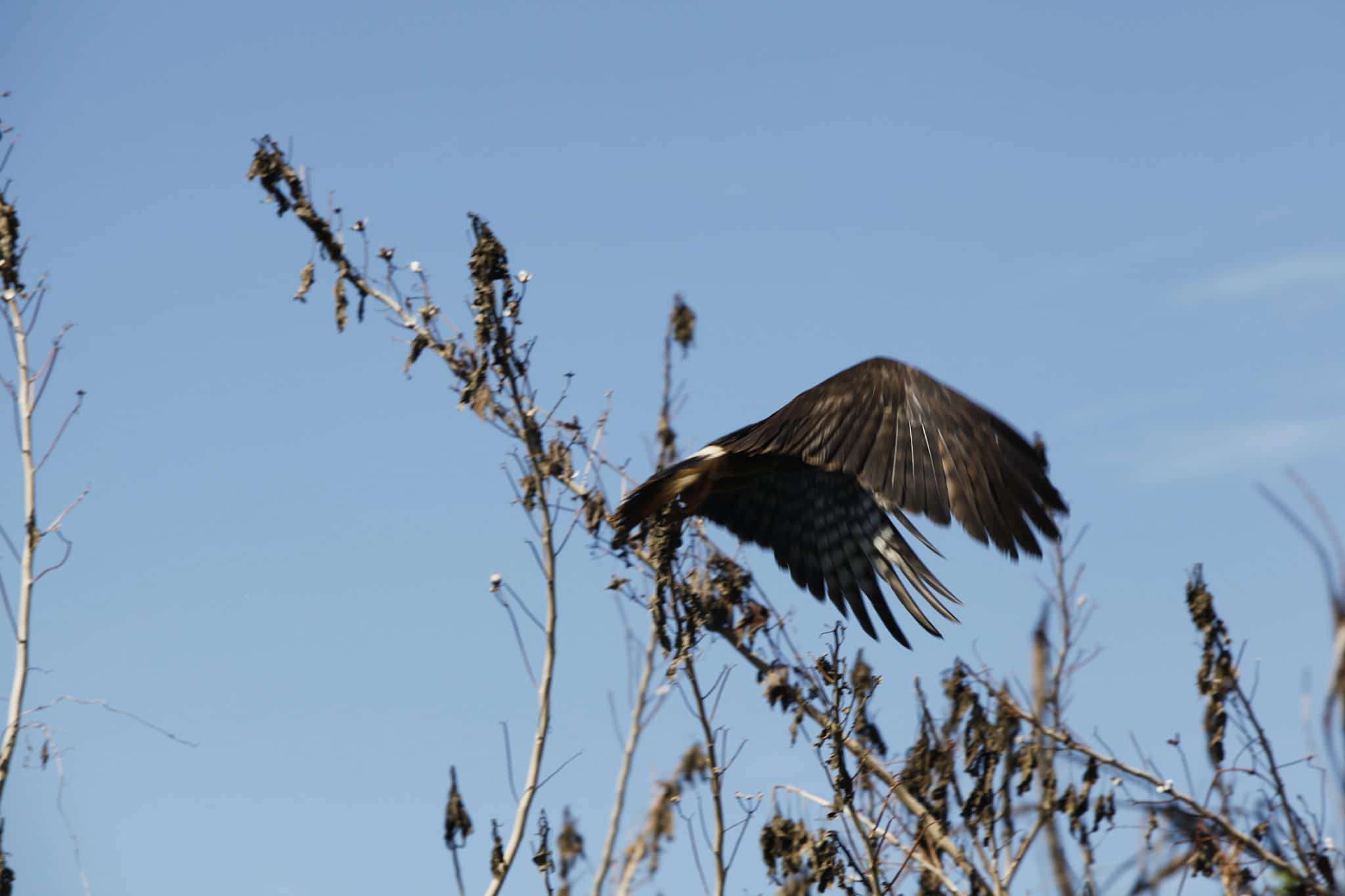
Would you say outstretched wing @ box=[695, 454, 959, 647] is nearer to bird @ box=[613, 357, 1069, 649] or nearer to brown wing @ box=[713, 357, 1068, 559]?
bird @ box=[613, 357, 1069, 649]

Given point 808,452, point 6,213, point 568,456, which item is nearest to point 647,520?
point 568,456

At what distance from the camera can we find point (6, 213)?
21.3ft

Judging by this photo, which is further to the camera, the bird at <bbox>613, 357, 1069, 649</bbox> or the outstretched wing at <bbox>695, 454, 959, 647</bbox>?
the outstretched wing at <bbox>695, 454, 959, 647</bbox>

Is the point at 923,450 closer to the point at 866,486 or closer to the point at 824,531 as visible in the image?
the point at 866,486

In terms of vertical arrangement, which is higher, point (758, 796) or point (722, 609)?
point (722, 609)

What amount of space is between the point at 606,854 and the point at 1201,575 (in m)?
3.92

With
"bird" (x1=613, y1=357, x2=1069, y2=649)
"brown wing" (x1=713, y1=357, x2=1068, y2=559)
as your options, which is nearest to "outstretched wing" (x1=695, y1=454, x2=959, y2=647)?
"bird" (x1=613, y1=357, x2=1069, y2=649)

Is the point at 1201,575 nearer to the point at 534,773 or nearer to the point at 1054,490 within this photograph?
the point at 1054,490

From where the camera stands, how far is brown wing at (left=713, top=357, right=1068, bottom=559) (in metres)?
5.25

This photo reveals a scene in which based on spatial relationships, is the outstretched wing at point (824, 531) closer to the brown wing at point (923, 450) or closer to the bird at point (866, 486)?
the bird at point (866, 486)

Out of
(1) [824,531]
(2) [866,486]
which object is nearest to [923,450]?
(2) [866,486]

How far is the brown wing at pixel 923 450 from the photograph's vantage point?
17.2ft

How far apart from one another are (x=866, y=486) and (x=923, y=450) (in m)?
0.26

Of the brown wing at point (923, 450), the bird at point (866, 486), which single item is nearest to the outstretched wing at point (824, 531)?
the bird at point (866, 486)
